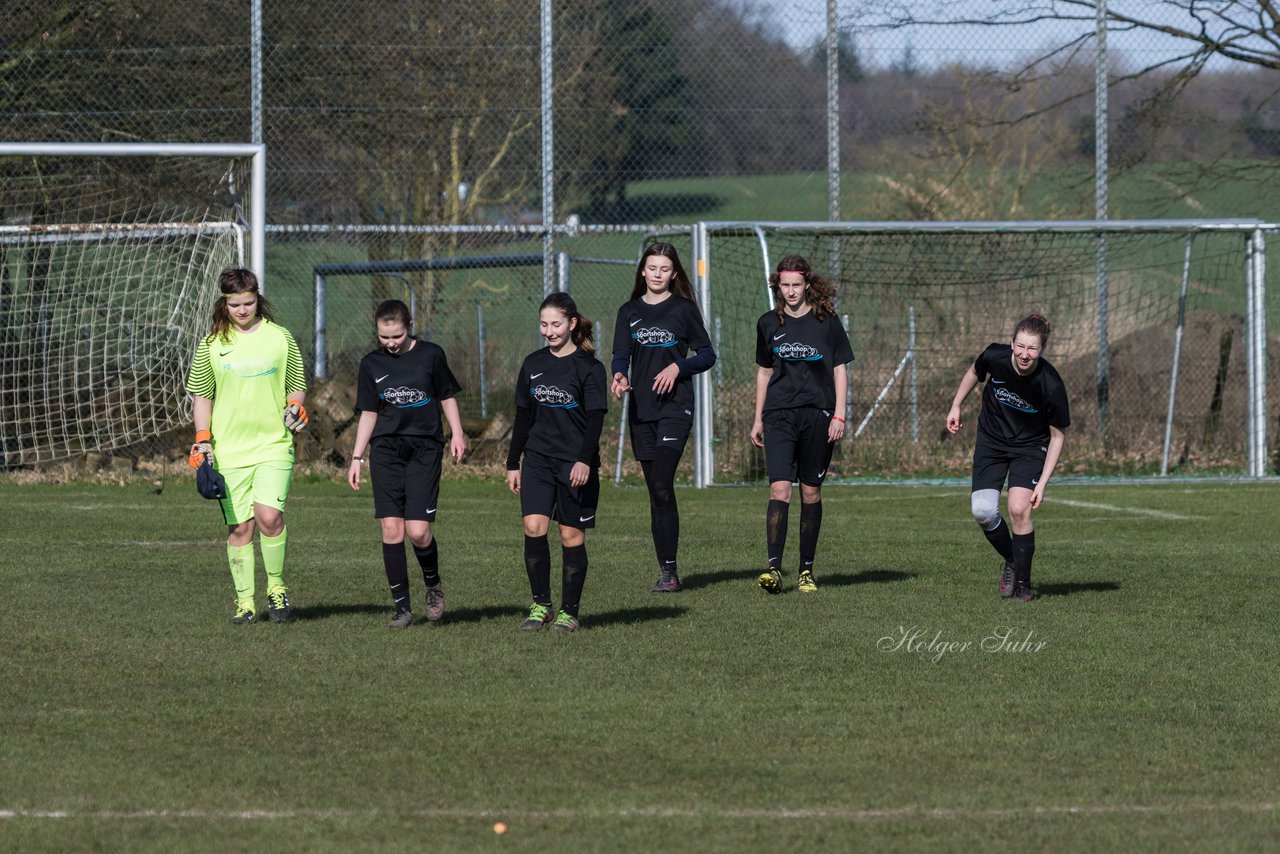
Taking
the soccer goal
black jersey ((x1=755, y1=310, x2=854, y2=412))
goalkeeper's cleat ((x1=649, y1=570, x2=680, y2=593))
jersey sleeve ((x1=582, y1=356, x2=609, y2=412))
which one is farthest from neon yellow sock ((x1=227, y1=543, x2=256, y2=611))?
the soccer goal

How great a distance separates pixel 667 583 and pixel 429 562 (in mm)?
1699

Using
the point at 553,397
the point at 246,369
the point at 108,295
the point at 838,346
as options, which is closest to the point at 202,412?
the point at 246,369

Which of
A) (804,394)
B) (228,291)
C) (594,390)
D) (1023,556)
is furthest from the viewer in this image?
(804,394)

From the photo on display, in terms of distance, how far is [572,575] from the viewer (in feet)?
25.9

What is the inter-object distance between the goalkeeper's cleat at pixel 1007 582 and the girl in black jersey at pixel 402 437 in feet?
9.94

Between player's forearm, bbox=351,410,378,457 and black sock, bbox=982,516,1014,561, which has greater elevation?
player's forearm, bbox=351,410,378,457

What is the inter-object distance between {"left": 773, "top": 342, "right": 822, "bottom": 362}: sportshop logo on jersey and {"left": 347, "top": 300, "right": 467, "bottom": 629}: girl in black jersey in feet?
7.22

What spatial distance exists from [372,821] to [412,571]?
5464 millimetres

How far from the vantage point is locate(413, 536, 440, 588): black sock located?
8023 mm

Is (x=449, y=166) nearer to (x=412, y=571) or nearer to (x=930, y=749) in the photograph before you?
(x=412, y=571)

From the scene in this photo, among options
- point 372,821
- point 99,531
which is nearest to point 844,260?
point 99,531

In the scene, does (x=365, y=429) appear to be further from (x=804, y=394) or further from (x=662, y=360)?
(x=804, y=394)

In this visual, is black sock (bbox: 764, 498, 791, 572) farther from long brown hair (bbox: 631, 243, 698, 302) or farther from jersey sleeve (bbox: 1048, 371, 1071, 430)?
jersey sleeve (bbox: 1048, 371, 1071, 430)

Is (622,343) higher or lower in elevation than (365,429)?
higher
